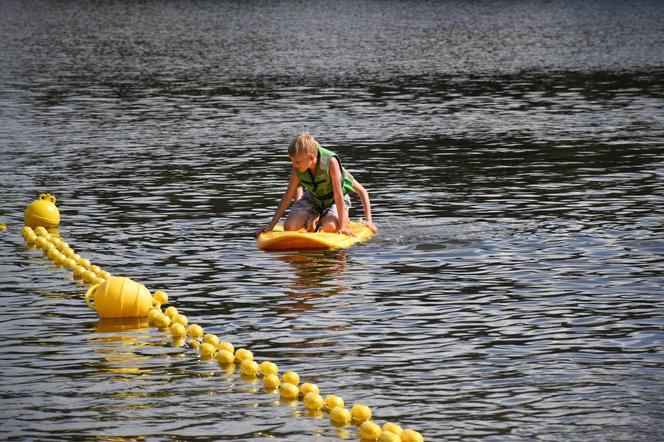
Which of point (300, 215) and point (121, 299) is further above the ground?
point (300, 215)

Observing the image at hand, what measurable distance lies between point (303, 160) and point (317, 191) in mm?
757

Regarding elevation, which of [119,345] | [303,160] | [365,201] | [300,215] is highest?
[303,160]

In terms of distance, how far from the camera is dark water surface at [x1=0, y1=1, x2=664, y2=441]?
10125 mm

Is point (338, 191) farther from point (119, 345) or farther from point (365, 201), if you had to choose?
point (119, 345)

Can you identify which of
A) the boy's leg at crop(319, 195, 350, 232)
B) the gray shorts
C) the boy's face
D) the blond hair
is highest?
the blond hair

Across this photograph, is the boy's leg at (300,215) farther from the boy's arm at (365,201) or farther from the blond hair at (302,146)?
the blond hair at (302,146)

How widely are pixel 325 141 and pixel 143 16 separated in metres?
58.5

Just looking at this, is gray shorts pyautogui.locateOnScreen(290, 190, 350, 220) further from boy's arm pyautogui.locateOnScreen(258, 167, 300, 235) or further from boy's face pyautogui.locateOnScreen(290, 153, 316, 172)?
boy's face pyautogui.locateOnScreen(290, 153, 316, 172)

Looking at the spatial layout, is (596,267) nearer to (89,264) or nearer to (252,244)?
(252,244)

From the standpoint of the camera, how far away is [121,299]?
12898 mm

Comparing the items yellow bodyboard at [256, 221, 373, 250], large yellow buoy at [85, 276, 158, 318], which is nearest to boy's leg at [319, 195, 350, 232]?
yellow bodyboard at [256, 221, 373, 250]

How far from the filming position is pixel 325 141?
1077 inches

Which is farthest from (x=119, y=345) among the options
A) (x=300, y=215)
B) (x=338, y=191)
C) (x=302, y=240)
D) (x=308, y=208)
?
(x=308, y=208)

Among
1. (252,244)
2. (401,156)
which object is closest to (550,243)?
(252,244)
